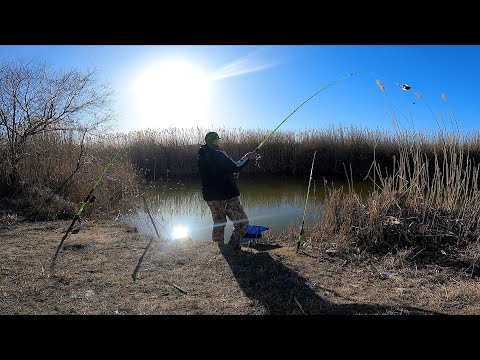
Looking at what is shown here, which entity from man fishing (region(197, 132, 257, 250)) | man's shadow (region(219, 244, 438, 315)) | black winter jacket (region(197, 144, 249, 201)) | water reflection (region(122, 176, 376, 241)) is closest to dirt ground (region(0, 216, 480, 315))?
man's shadow (region(219, 244, 438, 315))

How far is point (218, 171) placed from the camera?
5.00 m

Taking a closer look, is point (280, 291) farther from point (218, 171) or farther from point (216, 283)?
point (218, 171)

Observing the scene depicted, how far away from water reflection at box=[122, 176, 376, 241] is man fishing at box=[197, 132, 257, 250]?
1568 mm

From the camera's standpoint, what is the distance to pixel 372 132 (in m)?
17.8

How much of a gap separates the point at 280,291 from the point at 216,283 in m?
0.71

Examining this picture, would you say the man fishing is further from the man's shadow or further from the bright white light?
the bright white light

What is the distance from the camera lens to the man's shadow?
3.17 m

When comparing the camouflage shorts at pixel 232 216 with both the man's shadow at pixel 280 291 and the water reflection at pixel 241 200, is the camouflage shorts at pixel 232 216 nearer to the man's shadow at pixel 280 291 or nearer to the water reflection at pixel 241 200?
the man's shadow at pixel 280 291

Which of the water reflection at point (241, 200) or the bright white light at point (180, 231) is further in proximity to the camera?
the water reflection at point (241, 200)

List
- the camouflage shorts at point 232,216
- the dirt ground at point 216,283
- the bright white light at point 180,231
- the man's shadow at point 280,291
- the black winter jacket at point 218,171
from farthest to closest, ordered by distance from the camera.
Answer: the bright white light at point 180,231 → the camouflage shorts at point 232,216 → the black winter jacket at point 218,171 → the dirt ground at point 216,283 → the man's shadow at point 280,291

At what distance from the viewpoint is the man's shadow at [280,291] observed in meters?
3.17

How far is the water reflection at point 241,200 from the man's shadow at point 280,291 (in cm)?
209

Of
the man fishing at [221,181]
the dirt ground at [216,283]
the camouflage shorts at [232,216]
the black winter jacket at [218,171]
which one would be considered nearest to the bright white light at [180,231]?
the dirt ground at [216,283]
